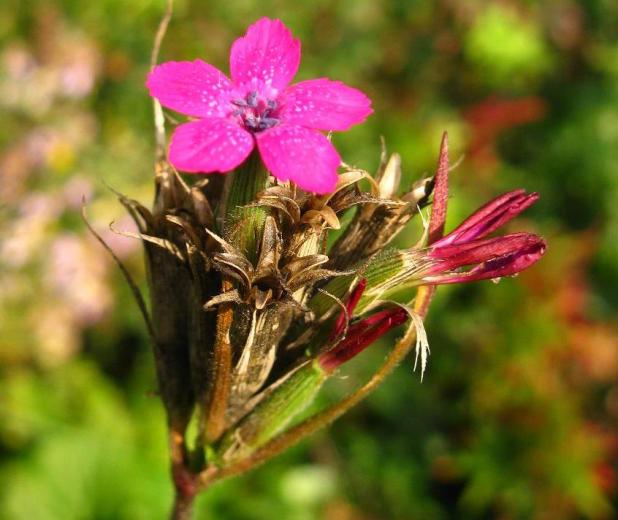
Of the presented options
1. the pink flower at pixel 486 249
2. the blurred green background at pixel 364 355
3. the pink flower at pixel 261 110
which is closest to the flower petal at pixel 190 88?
the pink flower at pixel 261 110

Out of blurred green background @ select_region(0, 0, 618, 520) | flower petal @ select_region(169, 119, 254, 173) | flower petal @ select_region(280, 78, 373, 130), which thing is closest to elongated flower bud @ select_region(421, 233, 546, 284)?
flower petal @ select_region(280, 78, 373, 130)

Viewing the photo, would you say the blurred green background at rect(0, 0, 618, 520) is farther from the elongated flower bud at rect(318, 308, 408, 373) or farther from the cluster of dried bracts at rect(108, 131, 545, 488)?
the elongated flower bud at rect(318, 308, 408, 373)

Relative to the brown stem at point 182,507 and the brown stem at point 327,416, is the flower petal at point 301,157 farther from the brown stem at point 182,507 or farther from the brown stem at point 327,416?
the brown stem at point 182,507

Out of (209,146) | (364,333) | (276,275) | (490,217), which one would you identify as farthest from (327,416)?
(209,146)

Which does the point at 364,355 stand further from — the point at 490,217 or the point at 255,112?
the point at 255,112

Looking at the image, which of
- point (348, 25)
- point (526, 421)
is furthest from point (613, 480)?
point (348, 25)

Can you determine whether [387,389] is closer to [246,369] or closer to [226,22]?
[226,22]
